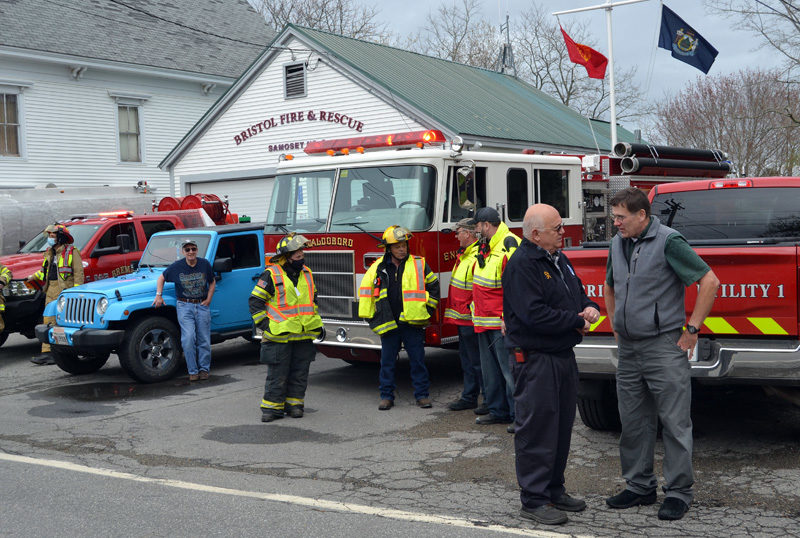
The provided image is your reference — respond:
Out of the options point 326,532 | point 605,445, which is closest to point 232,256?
point 605,445

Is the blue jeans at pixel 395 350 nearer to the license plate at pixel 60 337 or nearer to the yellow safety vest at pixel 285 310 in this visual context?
the yellow safety vest at pixel 285 310

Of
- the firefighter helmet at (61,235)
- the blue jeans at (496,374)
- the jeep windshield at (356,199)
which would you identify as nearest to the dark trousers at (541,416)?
the blue jeans at (496,374)

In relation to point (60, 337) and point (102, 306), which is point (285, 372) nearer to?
point (102, 306)

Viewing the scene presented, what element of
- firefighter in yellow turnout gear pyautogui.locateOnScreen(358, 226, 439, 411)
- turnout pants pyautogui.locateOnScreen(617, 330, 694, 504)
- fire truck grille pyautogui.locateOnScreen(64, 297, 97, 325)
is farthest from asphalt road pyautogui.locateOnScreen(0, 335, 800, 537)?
fire truck grille pyautogui.locateOnScreen(64, 297, 97, 325)

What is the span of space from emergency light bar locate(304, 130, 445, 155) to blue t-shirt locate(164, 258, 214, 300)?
194cm

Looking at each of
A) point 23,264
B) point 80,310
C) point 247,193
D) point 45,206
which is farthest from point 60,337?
point 247,193

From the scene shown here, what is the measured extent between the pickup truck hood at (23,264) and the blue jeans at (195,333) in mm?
3754

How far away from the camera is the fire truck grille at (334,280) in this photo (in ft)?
28.9

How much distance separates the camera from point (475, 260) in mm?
7723

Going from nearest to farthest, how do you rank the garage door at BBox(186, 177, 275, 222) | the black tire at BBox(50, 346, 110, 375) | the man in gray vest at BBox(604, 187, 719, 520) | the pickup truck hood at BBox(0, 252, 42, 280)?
the man in gray vest at BBox(604, 187, 719, 520) → the black tire at BBox(50, 346, 110, 375) → the pickup truck hood at BBox(0, 252, 42, 280) → the garage door at BBox(186, 177, 275, 222)

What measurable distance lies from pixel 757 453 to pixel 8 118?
852 inches

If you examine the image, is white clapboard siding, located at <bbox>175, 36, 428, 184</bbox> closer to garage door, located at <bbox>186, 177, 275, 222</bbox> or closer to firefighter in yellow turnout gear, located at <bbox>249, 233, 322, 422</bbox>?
garage door, located at <bbox>186, 177, 275, 222</bbox>

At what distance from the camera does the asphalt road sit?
4.91m

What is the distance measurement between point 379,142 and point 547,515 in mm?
5386
